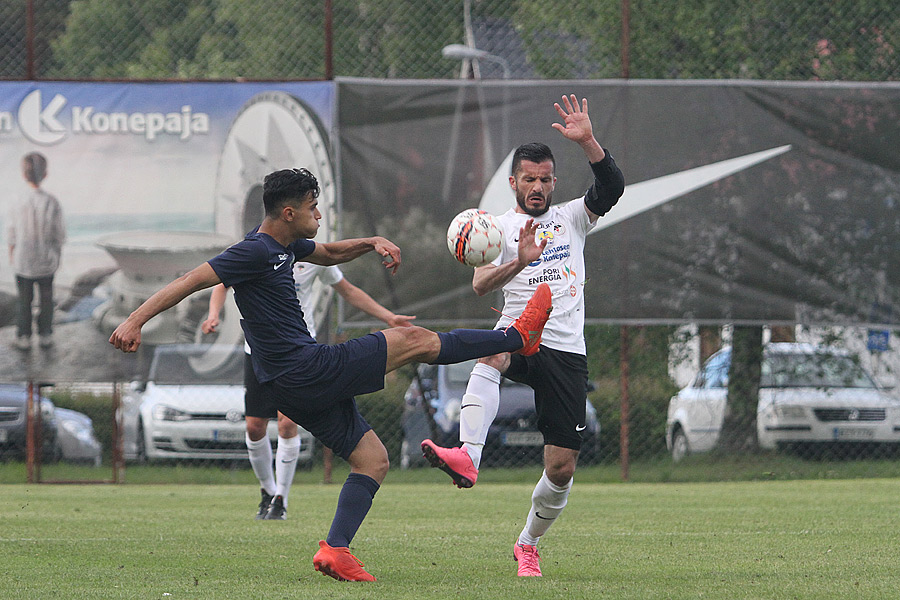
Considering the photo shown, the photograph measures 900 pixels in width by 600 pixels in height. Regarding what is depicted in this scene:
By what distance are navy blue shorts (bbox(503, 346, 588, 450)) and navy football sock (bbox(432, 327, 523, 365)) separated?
510 mm

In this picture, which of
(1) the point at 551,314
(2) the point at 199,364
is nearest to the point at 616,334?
(2) the point at 199,364

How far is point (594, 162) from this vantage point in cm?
574

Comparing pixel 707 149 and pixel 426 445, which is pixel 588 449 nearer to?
pixel 707 149

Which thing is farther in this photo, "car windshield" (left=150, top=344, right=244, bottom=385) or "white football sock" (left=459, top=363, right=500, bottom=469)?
"car windshield" (left=150, top=344, right=244, bottom=385)

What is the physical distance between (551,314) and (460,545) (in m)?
1.50

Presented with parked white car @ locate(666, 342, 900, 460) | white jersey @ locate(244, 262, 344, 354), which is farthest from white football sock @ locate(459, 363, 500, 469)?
parked white car @ locate(666, 342, 900, 460)

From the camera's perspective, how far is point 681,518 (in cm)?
812

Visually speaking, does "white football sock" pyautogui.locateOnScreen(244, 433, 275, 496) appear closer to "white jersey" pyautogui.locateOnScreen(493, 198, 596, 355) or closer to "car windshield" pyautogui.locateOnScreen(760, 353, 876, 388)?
"white jersey" pyautogui.locateOnScreen(493, 198, 596, 355)

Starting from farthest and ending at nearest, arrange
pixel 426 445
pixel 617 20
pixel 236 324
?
1. pixel 617 20
2. pixel 236 324
3. pixel 426 445

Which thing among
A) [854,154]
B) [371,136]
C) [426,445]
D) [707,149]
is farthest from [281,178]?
[854,154]

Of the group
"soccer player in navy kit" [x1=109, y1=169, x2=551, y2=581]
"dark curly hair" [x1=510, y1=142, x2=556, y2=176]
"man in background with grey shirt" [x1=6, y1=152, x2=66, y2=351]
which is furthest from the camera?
"man in background with grey shirt" [x1=6, y1=152, x2=66, y2=351]

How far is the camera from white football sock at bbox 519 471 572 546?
5684 mm

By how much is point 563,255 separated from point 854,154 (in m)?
6.70

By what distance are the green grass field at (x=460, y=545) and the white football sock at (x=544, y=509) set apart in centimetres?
17
